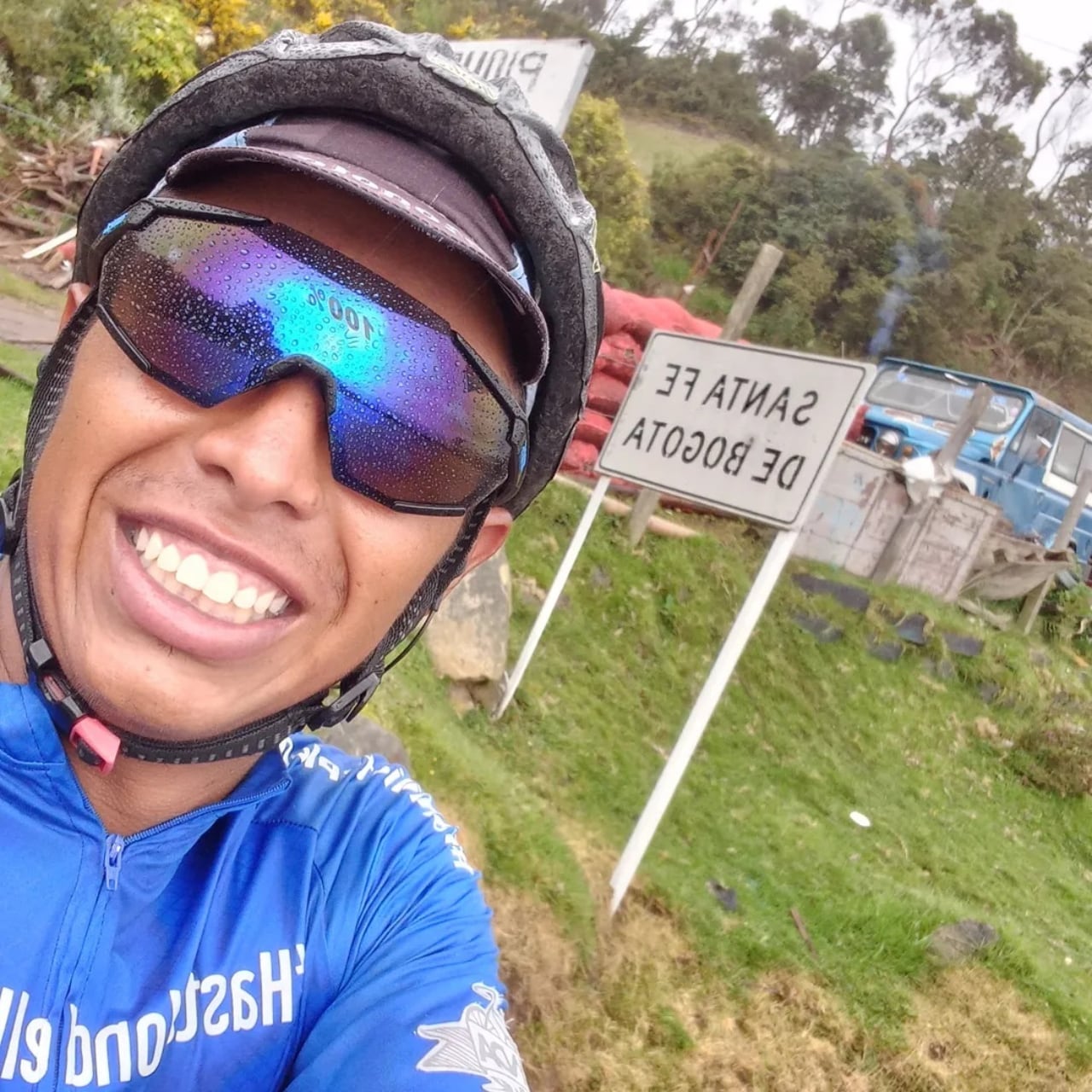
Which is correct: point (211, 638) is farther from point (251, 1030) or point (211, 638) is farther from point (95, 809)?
point (251, 1030)

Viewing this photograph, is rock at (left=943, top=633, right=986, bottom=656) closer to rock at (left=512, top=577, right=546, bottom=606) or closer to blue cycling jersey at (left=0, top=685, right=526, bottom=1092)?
rock at (left=512, top=577, right=546, bottom=606)

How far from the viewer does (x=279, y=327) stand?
1.16 meters

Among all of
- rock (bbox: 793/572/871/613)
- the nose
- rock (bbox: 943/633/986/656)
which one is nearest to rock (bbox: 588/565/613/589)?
rock (bbox: 793/572/871/613)

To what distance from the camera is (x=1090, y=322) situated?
3003cm

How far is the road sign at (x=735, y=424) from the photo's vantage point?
3496mm

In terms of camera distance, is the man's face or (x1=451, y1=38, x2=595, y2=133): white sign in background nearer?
the man's face

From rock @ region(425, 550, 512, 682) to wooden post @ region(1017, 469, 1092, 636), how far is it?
8.49 meters

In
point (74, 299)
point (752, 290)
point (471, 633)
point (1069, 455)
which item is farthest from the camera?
point (1069, 455)

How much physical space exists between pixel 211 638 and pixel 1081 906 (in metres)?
7.69

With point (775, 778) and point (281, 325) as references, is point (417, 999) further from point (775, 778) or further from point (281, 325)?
point (775, 778)

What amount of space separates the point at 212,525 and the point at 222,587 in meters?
0.08

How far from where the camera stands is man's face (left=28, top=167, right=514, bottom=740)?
1.11m

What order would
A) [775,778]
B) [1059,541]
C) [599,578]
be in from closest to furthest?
1. [775,778]
2. [599,578]
3. [1059,541]

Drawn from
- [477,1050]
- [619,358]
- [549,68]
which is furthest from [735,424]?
[619,358]
